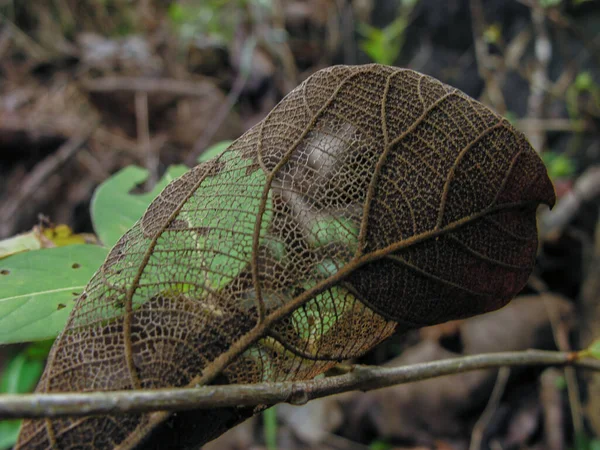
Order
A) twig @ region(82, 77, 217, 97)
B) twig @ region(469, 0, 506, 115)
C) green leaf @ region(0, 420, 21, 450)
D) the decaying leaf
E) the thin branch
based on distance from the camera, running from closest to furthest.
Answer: the thin branch < the decaying leaf < green leaf @ region(0, 420, 21, 450) < twig @ region(469, 0, 506, 115) < twig @ region(82, 77, 217, 97)

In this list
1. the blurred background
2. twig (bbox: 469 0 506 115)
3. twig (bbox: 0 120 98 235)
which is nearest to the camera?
the blurred background

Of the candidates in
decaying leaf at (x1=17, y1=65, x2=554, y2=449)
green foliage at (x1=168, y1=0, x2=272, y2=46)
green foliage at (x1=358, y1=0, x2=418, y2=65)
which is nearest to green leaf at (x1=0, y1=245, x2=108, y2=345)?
decaying leaf at (x1=17, y1=65, x2=554, y2=449)

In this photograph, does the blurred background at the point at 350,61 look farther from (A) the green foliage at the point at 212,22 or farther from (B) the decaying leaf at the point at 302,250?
(B) the decaying leaf at the point at 302,250

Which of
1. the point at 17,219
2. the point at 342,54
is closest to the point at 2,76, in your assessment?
the point at 17,219

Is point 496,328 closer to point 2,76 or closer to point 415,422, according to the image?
point 415,422

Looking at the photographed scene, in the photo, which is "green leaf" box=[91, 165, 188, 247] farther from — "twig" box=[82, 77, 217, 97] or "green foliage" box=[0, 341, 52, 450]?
"twig" box=[82, 77, 217, 97]

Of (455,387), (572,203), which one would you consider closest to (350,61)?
(572,203)
